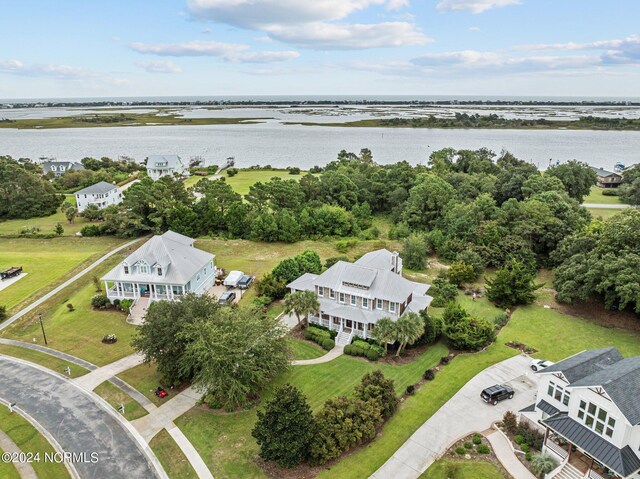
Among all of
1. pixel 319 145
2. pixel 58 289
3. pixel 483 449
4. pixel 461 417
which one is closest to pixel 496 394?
pixel 461 417

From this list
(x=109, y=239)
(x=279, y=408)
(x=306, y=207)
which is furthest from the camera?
(x=306, y=207)

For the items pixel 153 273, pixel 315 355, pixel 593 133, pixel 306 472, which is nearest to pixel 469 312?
pixel 315 355

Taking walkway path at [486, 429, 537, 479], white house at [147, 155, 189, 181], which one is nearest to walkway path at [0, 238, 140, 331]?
walkway path at [486, 429, 537, 479]

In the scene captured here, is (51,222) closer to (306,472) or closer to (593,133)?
(306,472)

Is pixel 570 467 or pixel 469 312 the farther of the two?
pixel 469 312

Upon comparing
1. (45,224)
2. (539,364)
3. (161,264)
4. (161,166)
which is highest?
(161,166)

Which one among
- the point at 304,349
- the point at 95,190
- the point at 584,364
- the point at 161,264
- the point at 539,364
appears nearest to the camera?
the point at 584,364

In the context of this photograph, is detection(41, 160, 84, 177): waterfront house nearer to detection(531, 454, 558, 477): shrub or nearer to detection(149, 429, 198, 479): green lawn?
detection(149, 429, 198, 479): green lawn

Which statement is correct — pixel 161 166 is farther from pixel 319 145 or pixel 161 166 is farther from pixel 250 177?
pixel 319 145

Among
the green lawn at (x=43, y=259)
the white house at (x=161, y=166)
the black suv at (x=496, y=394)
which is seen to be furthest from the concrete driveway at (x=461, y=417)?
the white house at (x=161, y=166)
